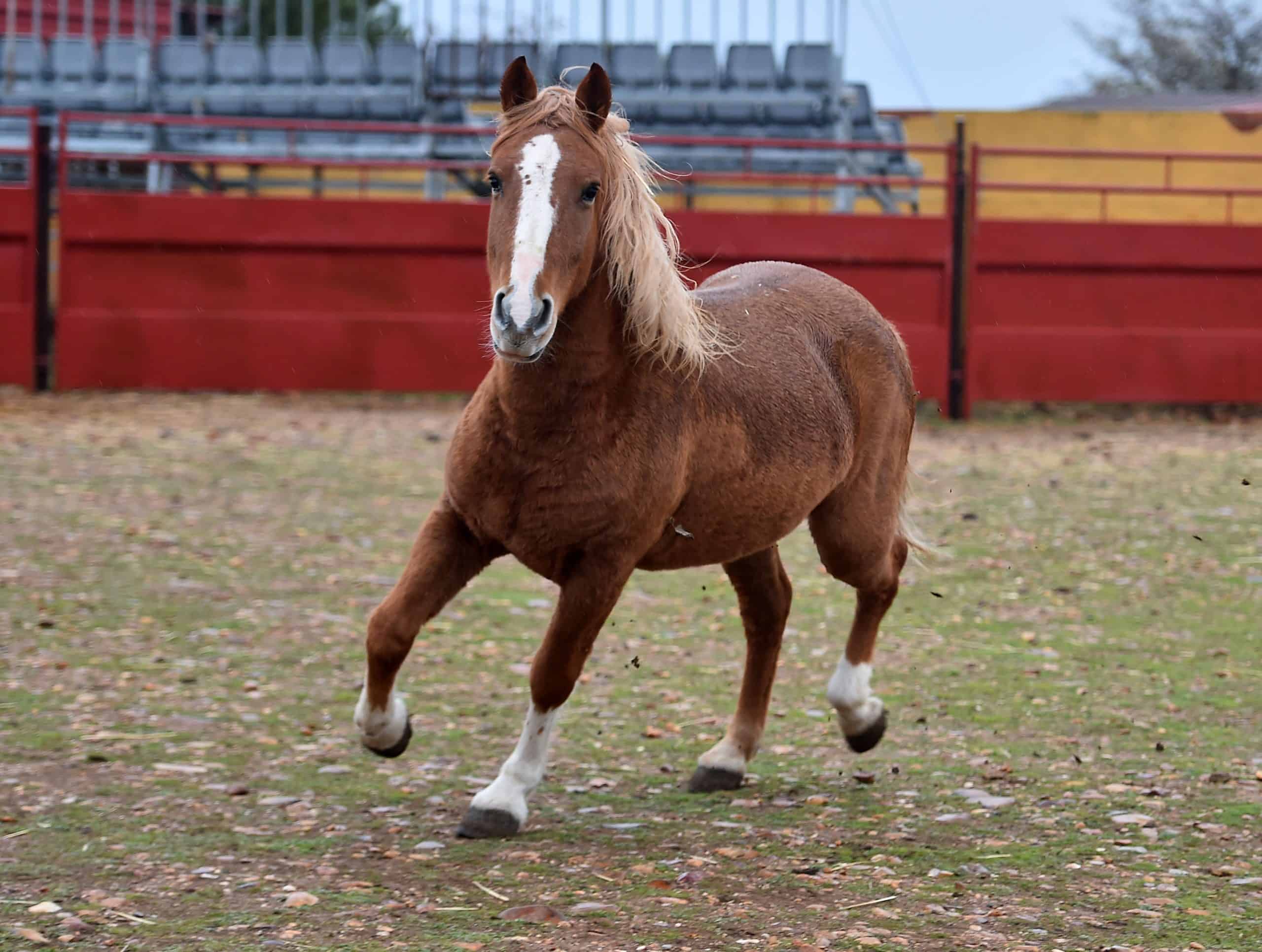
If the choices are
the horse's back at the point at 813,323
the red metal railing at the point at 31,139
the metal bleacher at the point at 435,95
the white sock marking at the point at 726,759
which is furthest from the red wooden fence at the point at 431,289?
the white sock marking at the point at 726,759

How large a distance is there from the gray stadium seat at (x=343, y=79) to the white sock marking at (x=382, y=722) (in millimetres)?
13454

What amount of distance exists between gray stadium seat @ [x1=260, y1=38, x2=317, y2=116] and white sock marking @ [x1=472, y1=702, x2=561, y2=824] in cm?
1405

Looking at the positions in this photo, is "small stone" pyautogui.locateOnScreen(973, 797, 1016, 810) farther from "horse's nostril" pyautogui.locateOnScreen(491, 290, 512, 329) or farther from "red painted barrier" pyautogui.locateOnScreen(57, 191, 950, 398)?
"red painted barrier" pyautogui.locateOnScreen(57, 191, 950, 398)

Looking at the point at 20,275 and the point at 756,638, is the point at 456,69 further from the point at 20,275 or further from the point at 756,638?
the point at 756,638

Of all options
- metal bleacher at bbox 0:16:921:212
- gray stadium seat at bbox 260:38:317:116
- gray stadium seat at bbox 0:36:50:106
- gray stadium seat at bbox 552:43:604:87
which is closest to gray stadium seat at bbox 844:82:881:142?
metal bleacher at bbox 0:16:921:212

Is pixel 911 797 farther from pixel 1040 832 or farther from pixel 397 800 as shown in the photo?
pixel 397 800

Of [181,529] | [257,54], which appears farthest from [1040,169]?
[181,529]

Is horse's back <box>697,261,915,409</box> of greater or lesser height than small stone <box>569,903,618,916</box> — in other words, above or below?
above

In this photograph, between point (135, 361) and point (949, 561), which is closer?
point (949, 561)

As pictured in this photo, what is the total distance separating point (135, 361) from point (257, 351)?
963mm

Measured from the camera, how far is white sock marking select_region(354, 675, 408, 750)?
4.15m

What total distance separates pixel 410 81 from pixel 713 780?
1431cm

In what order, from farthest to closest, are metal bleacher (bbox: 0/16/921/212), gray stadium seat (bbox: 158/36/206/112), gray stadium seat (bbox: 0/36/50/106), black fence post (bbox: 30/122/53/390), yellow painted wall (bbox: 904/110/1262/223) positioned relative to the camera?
1. yellow painted wall (bbox: 904/110/1262/223)
2. gray stadium seat (bbox: 0/36/50/106)
3. gray stadium seat (bbox: 158/36/206/112)
4. metal bleacher (bbox: 0/16/921/212)
5. black fence post (bbox: 30/122/53/390)

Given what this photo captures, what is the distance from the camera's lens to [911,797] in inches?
177
